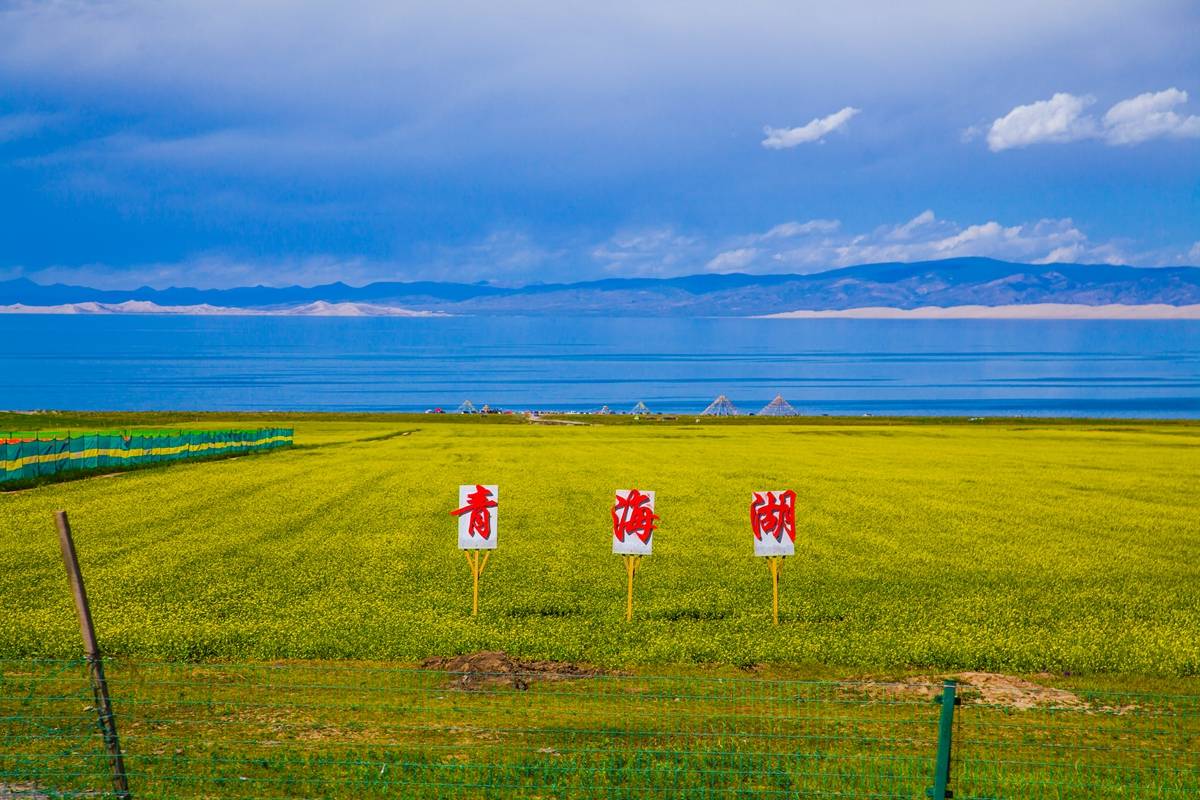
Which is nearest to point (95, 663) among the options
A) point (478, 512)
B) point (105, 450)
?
point (478, 512)

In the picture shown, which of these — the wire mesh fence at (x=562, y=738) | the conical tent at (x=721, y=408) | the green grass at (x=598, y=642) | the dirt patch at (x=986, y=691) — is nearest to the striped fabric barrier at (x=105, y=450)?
the green grass at (x=598, y=642)

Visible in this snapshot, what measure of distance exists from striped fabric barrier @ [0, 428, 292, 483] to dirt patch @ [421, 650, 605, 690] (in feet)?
106

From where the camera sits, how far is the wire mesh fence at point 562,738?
12.5 meters

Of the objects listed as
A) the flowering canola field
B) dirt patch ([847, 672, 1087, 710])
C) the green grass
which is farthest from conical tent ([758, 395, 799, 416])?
dirt patch ([847, 672, 1087, 710])

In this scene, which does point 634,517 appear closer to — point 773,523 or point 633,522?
point 633,522

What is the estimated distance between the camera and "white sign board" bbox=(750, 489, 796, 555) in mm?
21547

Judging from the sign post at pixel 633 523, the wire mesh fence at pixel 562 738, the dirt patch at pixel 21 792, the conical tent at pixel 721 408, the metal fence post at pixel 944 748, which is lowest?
the dirt patch at pixel 21 792

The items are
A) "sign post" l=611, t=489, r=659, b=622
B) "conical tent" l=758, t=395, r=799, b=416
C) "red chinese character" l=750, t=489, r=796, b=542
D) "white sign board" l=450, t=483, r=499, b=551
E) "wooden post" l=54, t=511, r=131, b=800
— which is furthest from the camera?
"conical tent" l=758, t=395, r=799, b=416

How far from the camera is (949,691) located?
955 cm

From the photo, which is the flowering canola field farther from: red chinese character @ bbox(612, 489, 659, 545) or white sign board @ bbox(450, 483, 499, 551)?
red chinese character @ bbox(612, 489, 659, 545)

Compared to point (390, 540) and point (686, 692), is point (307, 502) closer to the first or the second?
point (390, 540)

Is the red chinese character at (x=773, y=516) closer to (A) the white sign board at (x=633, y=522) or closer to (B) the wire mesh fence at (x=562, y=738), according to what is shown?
(A) the white sign board at (x=633, y=522)

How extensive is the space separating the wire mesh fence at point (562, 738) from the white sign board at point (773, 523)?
14.8 feet

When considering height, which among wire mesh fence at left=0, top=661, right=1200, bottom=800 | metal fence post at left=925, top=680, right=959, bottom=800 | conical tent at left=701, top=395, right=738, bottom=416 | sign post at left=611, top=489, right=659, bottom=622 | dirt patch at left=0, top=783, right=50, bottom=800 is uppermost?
conical tent at left=701, top=395, right=738, bottom=416
